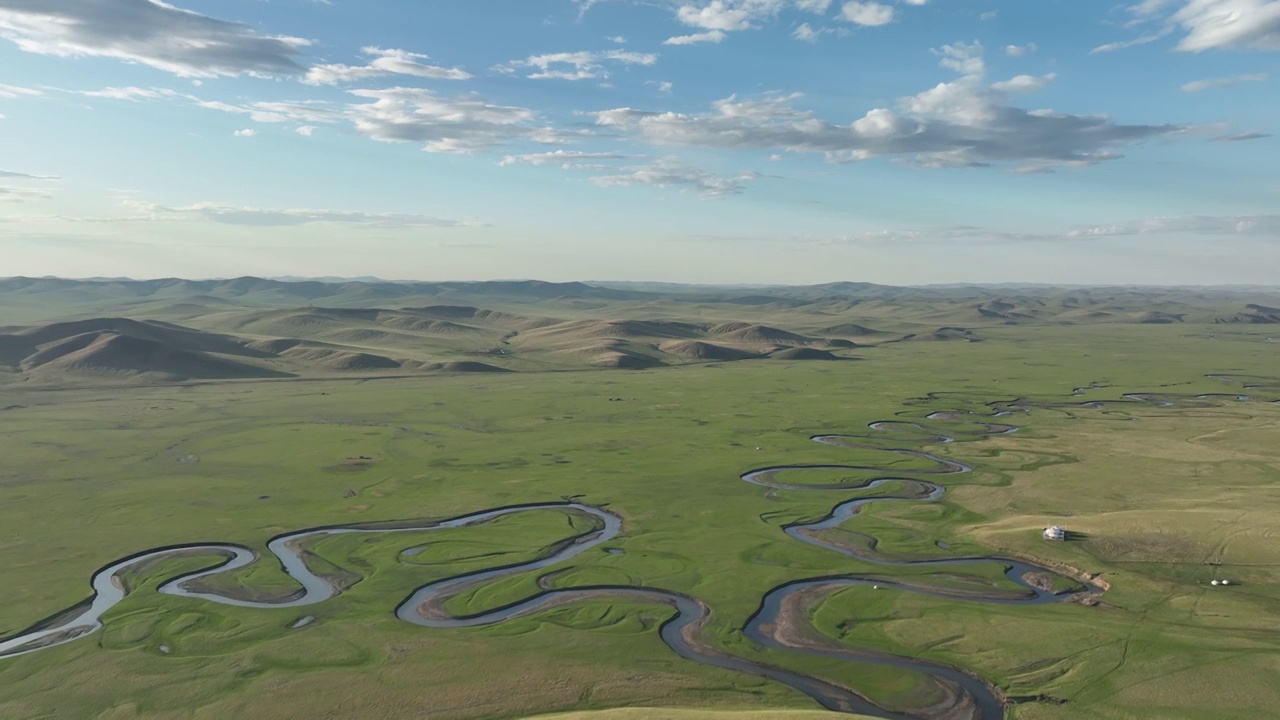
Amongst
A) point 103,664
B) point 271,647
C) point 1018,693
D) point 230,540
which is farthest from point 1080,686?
point 230,540

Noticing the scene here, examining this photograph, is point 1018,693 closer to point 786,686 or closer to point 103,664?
point 786,686

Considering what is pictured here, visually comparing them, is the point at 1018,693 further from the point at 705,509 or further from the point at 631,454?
the point at 631,454

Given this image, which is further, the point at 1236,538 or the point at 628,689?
the point at 1236,538

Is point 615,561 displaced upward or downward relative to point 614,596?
upward

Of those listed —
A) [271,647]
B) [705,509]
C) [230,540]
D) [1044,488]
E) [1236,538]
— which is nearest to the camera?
[271,647]

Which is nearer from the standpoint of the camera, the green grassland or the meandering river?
the green grassland

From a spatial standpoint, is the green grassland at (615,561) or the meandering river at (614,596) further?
the meandering river at (614,596)

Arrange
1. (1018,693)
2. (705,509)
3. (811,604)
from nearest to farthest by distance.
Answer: (1018,693)
(811,604)
(705,509)

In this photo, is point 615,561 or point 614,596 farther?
point 615,561
